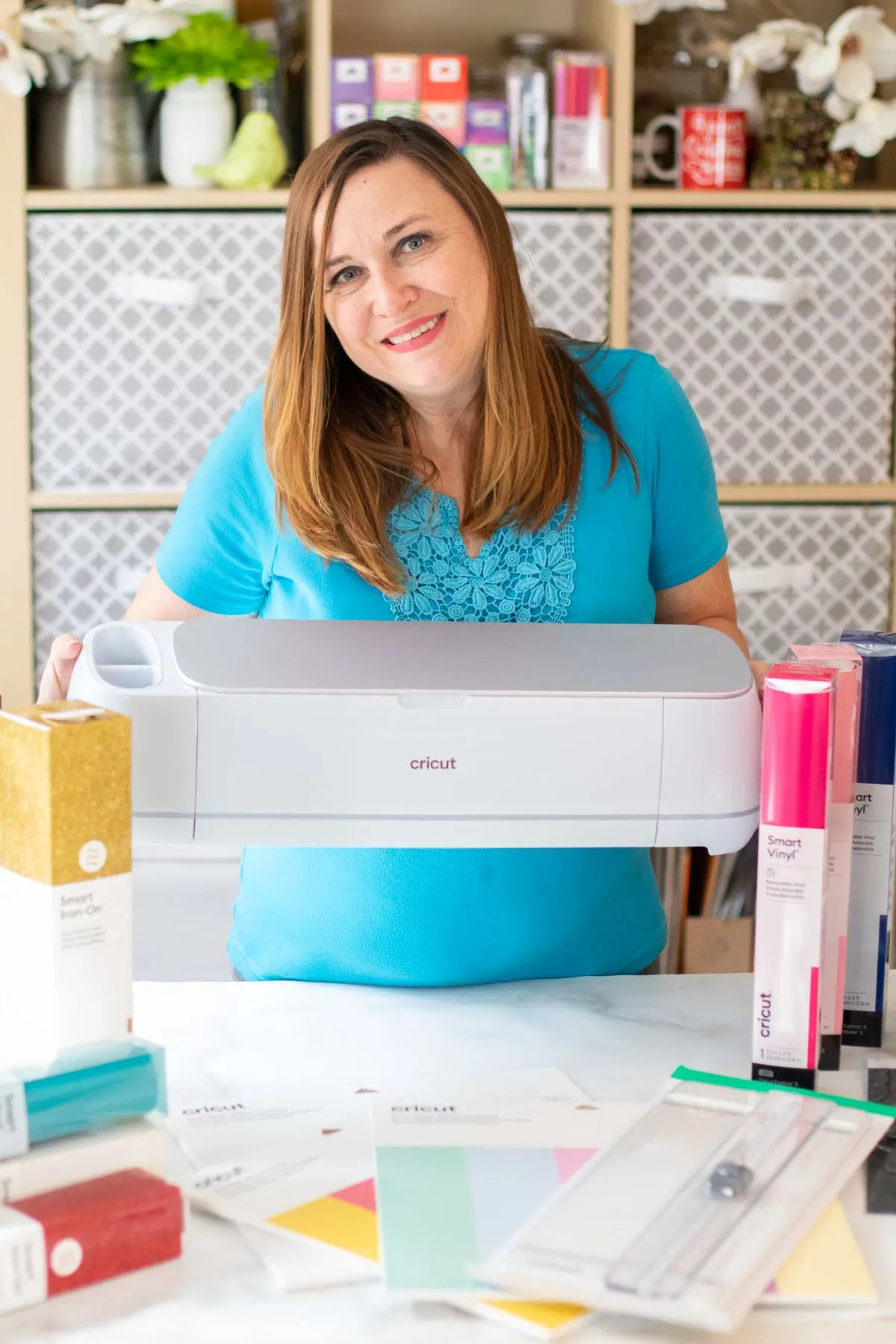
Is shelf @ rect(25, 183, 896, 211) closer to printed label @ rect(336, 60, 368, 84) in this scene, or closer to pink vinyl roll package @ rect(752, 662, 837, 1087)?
printed label @ rect(336, 60, 368, 84)

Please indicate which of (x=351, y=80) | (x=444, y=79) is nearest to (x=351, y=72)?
(x=351, y=80)

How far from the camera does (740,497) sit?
2648 millimetres

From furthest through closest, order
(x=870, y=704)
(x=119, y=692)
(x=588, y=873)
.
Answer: (x=588, y=873)
(x=870, y=704)
(x=119, y=692)

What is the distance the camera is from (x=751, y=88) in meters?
2.62

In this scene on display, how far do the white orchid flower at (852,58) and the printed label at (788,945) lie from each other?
5.98ft

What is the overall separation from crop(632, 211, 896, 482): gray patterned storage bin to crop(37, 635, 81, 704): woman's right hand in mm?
1631

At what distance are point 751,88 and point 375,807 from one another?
197 centimetres

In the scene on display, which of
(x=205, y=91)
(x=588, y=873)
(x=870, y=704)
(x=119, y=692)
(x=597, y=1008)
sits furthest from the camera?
(x=205, y=91)

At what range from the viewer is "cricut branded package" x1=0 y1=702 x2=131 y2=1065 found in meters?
0.94

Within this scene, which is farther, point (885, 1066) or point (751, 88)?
point (751, 88)

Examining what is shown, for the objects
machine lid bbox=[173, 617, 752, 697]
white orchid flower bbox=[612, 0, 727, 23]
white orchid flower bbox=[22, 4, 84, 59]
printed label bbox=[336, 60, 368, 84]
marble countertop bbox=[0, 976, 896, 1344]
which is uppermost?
white orchid flower bbox=[612, 0, 727, 23]

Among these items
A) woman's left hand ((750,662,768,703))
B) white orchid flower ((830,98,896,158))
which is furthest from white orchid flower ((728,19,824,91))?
woman's left hand ((750,662,768,703))

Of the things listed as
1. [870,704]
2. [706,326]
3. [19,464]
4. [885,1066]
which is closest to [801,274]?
[706,326]

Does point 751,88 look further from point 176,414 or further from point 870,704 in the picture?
point 870,704
